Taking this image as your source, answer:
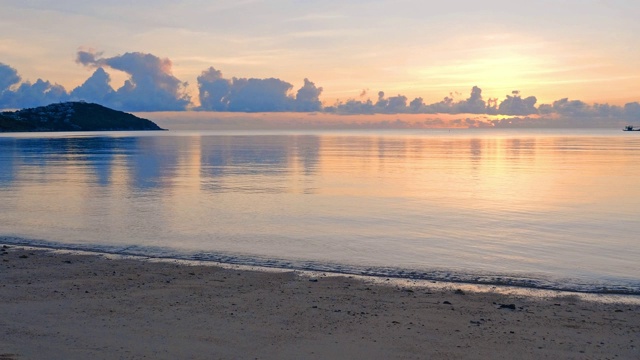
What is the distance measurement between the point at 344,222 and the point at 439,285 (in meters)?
9.82

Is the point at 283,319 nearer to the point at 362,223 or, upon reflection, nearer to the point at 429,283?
the point at 429,283

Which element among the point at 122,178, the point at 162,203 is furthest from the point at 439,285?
the point at 122,178

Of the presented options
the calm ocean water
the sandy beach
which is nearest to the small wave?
the calm ocean water

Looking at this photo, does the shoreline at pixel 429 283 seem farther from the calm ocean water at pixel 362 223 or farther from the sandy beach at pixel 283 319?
the calm ocean water at pixel 362 223

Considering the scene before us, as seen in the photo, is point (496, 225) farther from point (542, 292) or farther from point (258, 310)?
point (258, 310)

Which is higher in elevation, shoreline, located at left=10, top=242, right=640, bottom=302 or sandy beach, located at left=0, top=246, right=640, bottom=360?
sandy beach, located at left=0, top=246, right=640, bottom=360

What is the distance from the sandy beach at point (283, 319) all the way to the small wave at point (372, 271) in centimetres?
95

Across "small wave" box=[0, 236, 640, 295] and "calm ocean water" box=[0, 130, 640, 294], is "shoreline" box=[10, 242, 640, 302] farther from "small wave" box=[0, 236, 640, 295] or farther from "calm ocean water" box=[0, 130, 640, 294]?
"calm ocean water" box=[0, 130, 640, 294]

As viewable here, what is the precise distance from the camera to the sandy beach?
935cm

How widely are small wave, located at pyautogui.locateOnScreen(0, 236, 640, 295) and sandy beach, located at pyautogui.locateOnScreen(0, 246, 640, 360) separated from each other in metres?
0.95

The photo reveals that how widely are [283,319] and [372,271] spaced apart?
15.8 ft

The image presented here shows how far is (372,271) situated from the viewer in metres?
15.2

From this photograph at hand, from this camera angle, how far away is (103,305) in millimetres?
11594

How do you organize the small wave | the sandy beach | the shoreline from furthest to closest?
1. the small wave
2. the shoreline
3. the sandy beach
